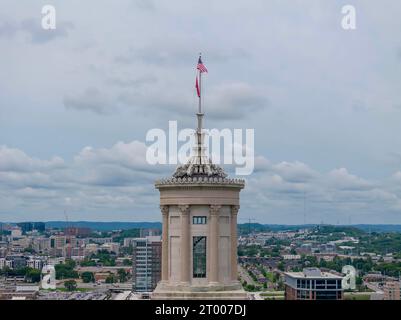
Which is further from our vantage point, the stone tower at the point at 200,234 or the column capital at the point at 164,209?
the column capital at the point at 164,209

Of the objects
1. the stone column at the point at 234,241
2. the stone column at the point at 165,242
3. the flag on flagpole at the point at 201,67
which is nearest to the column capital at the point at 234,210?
the stone column at the point at 234,241

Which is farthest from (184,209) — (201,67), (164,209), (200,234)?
(201,67)

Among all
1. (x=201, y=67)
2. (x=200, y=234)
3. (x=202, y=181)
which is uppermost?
(x=201, y=67)

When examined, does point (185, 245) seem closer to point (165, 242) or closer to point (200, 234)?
point (200, 234)

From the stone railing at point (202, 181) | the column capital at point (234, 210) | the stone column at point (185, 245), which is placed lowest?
Answer: the stone column at point (185, 245)

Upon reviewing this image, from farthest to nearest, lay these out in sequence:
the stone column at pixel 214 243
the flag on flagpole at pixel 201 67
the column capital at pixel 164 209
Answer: the flag on flagpole at pixel 201 67, the column capital at pixel 164 209, the stone column at pixel 214 243

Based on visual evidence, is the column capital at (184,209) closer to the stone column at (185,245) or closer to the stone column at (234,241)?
the stone column at (185,245)

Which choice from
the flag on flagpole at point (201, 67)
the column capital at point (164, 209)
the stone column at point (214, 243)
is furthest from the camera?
the flag on flagpole at point (201, 67)
